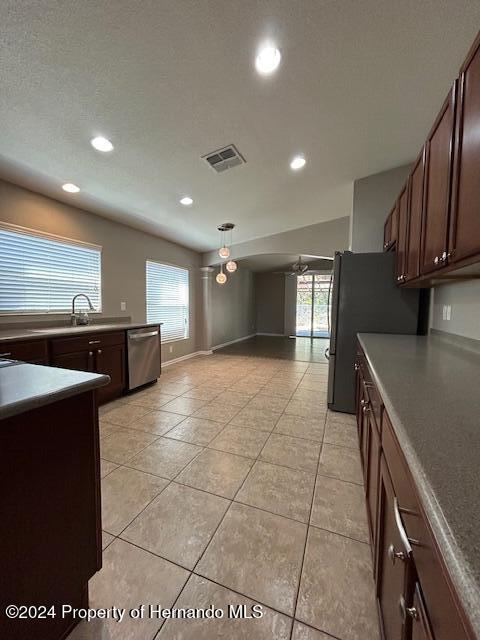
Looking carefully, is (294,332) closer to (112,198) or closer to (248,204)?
(248,204)

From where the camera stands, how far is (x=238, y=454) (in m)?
2.17

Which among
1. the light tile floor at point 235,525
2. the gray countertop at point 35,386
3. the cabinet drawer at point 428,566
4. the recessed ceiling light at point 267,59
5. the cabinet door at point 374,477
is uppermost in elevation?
the recessed ceiling light at point 267,59

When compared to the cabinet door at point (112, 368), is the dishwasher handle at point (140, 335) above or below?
above

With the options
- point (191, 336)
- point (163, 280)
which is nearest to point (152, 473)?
point (163, 280)

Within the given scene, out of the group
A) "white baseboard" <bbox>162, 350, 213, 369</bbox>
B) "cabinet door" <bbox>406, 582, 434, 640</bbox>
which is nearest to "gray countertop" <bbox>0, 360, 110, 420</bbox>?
"cabinet door" <bbox>406, 582, 434, 640</bbox>

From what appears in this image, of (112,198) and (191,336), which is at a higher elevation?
(112,198)

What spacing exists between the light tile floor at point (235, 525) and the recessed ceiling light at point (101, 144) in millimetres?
2575

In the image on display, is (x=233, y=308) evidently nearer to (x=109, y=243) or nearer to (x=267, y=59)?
(x=109, y=243)

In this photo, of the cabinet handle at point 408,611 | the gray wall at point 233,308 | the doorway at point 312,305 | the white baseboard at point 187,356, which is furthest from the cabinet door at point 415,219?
the doorway at point 312,305

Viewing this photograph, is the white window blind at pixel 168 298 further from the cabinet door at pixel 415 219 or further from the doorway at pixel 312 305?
the doorway at pixel 312 305

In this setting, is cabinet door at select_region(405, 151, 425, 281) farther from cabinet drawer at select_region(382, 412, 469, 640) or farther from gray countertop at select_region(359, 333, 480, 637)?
cabinet drawer at select_region(382, 412, 469, 640)

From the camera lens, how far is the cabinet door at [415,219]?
69.4 inches

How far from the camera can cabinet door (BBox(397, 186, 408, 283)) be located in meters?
2.16

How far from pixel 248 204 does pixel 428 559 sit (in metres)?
3.89
